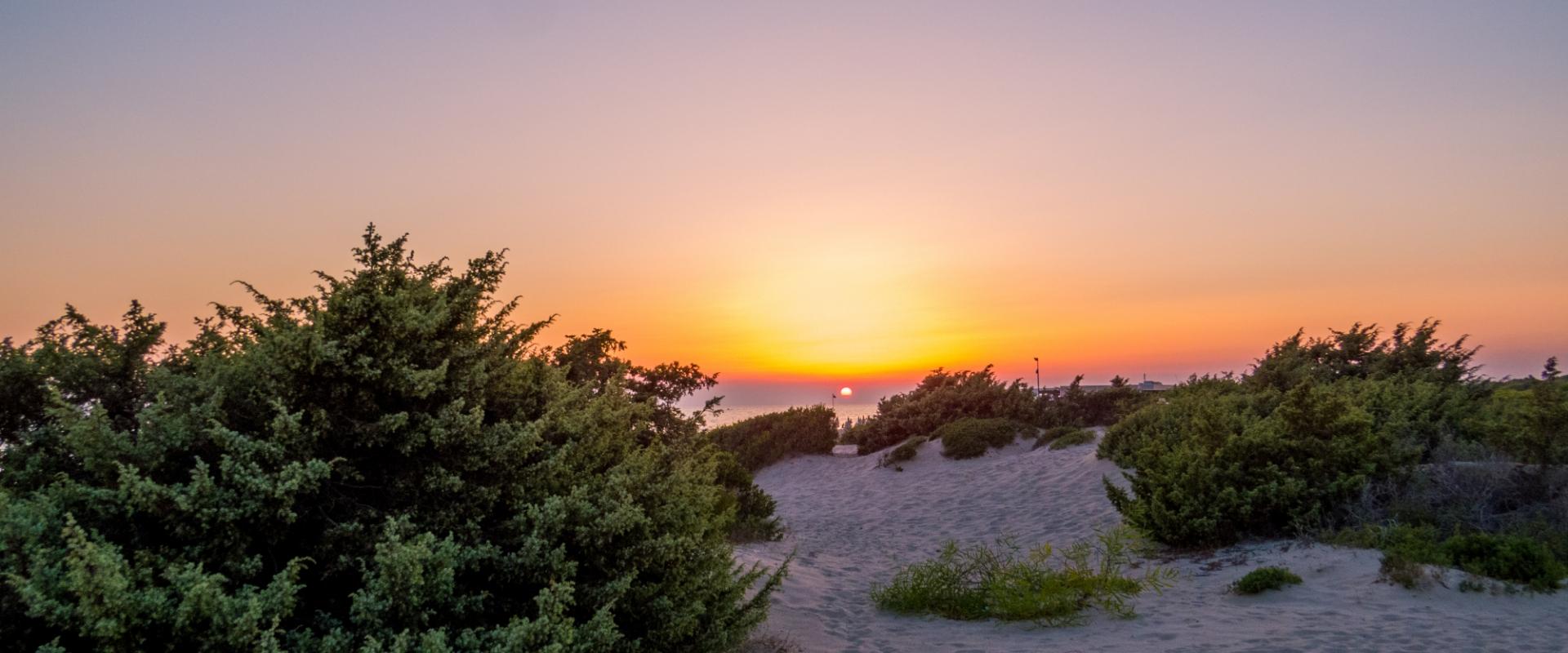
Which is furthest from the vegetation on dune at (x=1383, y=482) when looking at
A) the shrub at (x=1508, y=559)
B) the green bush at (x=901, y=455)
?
the green bush at (x=901, y=455)

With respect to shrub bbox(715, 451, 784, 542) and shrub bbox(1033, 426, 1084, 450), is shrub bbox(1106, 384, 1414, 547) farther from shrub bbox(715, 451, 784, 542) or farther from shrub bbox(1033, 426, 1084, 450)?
shrub bbox(1033, 426, 1084, 450)

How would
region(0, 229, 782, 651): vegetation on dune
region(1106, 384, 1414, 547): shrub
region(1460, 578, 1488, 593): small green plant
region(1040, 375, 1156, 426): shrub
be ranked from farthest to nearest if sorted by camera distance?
region(1040, 375, 1156, 426): shrub → region(1106, 384, 1414, 547): shrub → region(1460, 578, 1488, 593): small green plant → region(0, 229, 782, 651): vegetation on dune

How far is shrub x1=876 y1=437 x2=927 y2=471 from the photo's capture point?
22.2 m

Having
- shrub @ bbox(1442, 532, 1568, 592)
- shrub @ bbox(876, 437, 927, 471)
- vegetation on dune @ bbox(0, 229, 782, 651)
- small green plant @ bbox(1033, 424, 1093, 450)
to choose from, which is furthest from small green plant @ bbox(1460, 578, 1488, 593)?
shrub @ bbox(876, 437, 927, 471)

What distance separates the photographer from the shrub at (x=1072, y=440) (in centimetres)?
2033

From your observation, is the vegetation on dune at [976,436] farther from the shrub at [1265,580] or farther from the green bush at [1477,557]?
the shrub at [1265,580]

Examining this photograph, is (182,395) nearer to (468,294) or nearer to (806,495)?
(468,294)

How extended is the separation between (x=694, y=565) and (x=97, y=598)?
8.79 feet

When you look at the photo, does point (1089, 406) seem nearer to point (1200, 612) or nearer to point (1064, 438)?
point (1064, 438)

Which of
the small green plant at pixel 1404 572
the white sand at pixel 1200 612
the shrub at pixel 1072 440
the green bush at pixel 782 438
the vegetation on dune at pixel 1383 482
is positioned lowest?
the white sand at pixel 1200 612

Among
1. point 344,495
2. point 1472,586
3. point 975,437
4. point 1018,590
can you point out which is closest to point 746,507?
point 1018,590

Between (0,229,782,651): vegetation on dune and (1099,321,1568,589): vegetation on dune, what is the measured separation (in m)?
7.33

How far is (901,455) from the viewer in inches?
880

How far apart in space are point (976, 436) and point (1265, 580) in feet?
45.8
